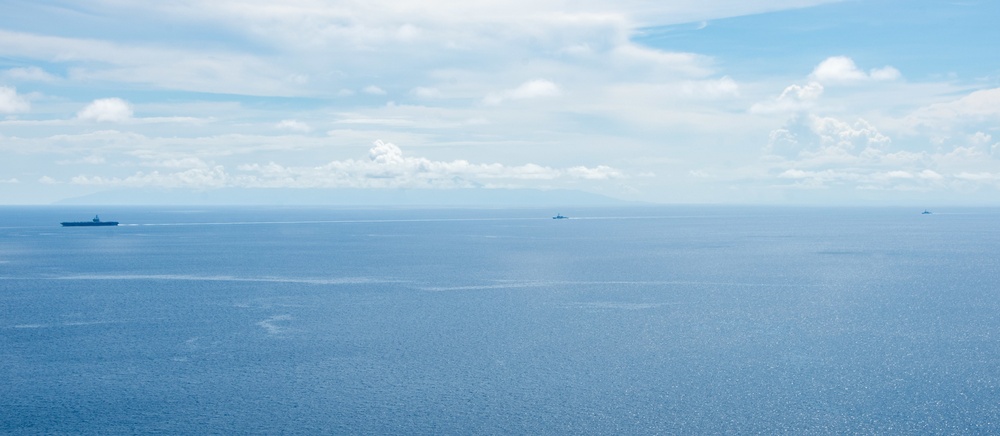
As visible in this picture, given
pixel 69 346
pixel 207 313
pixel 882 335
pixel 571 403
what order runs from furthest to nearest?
pixel 207 313 → pixel 882 335 → pixel 69 346 → pixel 571 403

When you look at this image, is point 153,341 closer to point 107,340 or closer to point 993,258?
point 107,340

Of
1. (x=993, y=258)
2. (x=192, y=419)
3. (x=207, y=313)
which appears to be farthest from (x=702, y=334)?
(x=993, y=258)

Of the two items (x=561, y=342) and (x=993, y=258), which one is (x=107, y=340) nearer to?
(x=561, y=342)

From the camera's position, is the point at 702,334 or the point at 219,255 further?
the point at 219,255

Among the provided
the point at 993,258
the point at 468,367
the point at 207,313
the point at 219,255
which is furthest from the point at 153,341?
the point at 993,258

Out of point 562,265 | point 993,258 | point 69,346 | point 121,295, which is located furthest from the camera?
point 993,258

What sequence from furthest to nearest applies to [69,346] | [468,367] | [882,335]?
[882,335]
[69,346]
[468,367]
